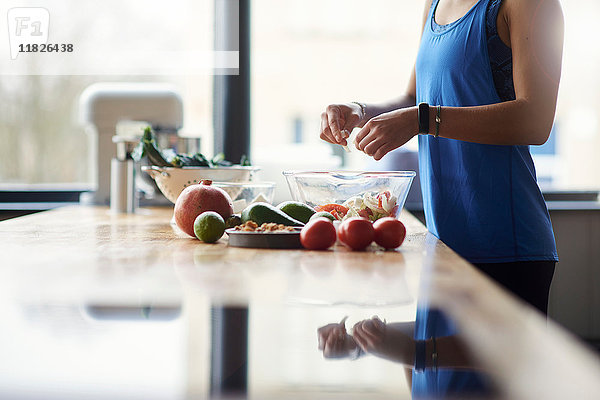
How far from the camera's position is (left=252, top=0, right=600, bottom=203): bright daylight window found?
3.05m

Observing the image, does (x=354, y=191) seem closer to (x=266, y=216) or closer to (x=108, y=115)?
(x=266, y=216)

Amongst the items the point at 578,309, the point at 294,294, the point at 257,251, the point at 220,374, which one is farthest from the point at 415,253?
the point at 578,309

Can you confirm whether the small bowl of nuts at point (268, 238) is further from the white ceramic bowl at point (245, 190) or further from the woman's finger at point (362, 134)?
the white ceramic bowl at point (245, 190)

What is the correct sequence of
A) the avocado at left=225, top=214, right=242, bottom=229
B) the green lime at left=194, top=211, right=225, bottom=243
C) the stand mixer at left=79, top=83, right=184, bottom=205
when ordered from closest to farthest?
1. the green lime at left=194, top=211, right=225, bottom=243
2. the avocado at left=225, top=214, right=242, bottom=229
3. the stand mixer at left=79, top=83, right=184, bottom=205

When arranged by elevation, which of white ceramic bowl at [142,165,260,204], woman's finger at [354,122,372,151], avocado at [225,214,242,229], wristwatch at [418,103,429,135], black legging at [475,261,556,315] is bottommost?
black legging at [475,261,556,315]

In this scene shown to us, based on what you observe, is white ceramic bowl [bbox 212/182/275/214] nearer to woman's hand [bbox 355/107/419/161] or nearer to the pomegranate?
the pomegranate

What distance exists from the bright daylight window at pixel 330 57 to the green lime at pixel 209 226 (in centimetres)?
177

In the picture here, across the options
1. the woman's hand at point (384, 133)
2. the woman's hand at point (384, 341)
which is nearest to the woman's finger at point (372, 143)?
the woman's hand at point (384, 133)

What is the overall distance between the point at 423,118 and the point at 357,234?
32 cm

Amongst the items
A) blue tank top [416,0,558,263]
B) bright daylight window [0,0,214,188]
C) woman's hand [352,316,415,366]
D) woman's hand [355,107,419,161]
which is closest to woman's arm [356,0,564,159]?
woman's hand [355,107,419,161]

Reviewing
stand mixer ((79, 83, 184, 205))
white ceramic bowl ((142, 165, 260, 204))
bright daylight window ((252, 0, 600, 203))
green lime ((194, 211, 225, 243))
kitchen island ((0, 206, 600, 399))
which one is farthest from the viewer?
bright daylight window ((252, 0, 600, 203))

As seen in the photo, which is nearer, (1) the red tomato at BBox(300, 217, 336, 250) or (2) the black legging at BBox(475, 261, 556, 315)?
(1) the red tomato at BBox(300, 217, 336, 250)

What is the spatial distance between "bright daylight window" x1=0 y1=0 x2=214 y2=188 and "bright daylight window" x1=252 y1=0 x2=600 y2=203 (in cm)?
27

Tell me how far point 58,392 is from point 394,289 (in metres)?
0.46
